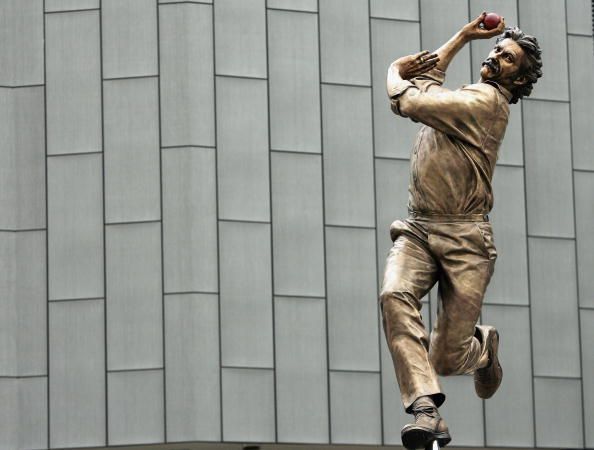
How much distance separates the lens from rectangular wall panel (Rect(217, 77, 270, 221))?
36281 millimetres

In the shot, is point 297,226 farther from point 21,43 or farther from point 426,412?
point 426,412

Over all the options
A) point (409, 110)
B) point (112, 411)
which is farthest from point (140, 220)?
point (409, 110)

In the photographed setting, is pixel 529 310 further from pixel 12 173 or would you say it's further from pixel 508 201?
pixel 12 173

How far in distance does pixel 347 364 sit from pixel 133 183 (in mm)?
4967

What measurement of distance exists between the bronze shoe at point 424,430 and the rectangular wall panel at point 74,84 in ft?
70.6

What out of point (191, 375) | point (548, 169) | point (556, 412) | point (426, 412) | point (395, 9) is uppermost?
point (395, 9)

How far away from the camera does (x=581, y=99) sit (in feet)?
129

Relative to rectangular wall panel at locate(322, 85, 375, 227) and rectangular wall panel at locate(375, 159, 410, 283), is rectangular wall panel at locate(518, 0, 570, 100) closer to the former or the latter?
rectangular wall panel at locate(375, 159, 410, 283)

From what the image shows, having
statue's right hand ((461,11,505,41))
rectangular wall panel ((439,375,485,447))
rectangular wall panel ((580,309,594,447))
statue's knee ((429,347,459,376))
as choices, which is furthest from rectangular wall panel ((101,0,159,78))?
statue's knee ((429,347,459,376))

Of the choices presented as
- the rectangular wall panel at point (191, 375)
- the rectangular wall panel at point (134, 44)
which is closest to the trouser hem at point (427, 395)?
the rectangular wall panel at point (191, 375)

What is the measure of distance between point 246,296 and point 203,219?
154cm

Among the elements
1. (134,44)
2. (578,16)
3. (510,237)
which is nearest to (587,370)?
(510,237)

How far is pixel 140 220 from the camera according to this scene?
36250mm

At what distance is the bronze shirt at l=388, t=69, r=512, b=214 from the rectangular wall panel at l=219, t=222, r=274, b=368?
19736 mm
